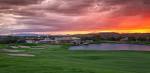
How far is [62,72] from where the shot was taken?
81.1ft

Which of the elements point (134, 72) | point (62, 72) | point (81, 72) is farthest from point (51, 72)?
point (134, 72)

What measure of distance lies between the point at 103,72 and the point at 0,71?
879cm

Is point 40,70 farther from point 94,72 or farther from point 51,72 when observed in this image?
point 94,72

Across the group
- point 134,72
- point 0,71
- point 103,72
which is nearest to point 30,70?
point 0,71

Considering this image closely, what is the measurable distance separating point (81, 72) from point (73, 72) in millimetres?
668

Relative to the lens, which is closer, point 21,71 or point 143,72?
point 21,71

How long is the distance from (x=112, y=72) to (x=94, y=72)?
67.9 inches

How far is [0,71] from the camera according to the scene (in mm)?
25594

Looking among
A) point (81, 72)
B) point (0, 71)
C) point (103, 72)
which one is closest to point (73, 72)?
point (81, 72)

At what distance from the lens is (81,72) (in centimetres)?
2486

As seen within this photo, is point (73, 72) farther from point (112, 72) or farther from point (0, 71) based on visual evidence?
point (0, 71)

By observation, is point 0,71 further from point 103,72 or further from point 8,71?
point 103,72

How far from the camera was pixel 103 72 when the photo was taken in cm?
2530

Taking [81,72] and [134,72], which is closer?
[81,72]
